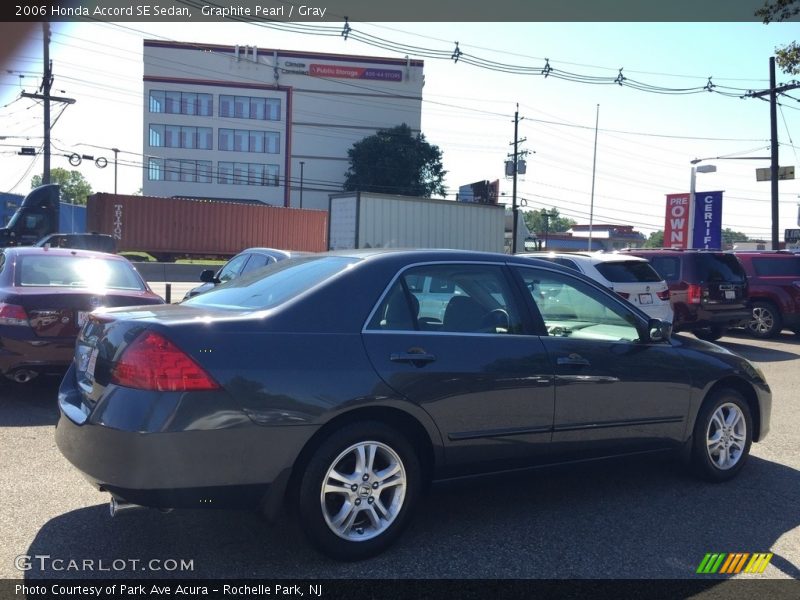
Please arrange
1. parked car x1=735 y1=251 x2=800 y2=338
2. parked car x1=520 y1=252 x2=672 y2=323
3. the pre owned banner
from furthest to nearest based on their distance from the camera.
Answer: the pre owned banner → parked car x1=735 y1=251 x2=800 y2=338 → parked car x1=520 y1=252 x2=672 y2=323

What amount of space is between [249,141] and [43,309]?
2734 inches

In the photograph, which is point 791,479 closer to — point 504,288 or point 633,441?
point 633,441

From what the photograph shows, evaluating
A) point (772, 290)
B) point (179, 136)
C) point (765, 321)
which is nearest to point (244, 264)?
point (772, 290)

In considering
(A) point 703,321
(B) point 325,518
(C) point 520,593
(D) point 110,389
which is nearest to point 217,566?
(B) point 325,518

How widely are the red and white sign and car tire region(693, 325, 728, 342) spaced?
14.6 metres

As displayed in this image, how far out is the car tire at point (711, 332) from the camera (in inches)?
512

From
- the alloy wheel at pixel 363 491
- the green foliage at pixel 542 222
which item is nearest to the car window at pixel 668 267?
the alloy wheel at pixel 363 491

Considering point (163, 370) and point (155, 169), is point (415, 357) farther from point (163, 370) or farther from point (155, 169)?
point (155, 169)

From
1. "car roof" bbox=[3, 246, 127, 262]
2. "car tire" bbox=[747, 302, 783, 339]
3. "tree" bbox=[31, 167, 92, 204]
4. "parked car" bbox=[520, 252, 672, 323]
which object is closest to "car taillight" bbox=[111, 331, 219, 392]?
"car roof" bbox=[3, 246, 127, 262]

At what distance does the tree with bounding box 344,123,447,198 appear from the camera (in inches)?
2771

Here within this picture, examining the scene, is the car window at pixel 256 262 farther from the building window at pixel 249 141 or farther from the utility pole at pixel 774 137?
the building window at pixel 249 141

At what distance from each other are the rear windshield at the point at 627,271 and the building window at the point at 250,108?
218ft

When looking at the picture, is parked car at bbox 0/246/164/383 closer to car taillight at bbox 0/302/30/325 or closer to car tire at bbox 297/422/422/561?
car taillight at bbox 0/302/30/325

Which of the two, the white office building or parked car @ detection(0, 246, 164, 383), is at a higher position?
the white office building
